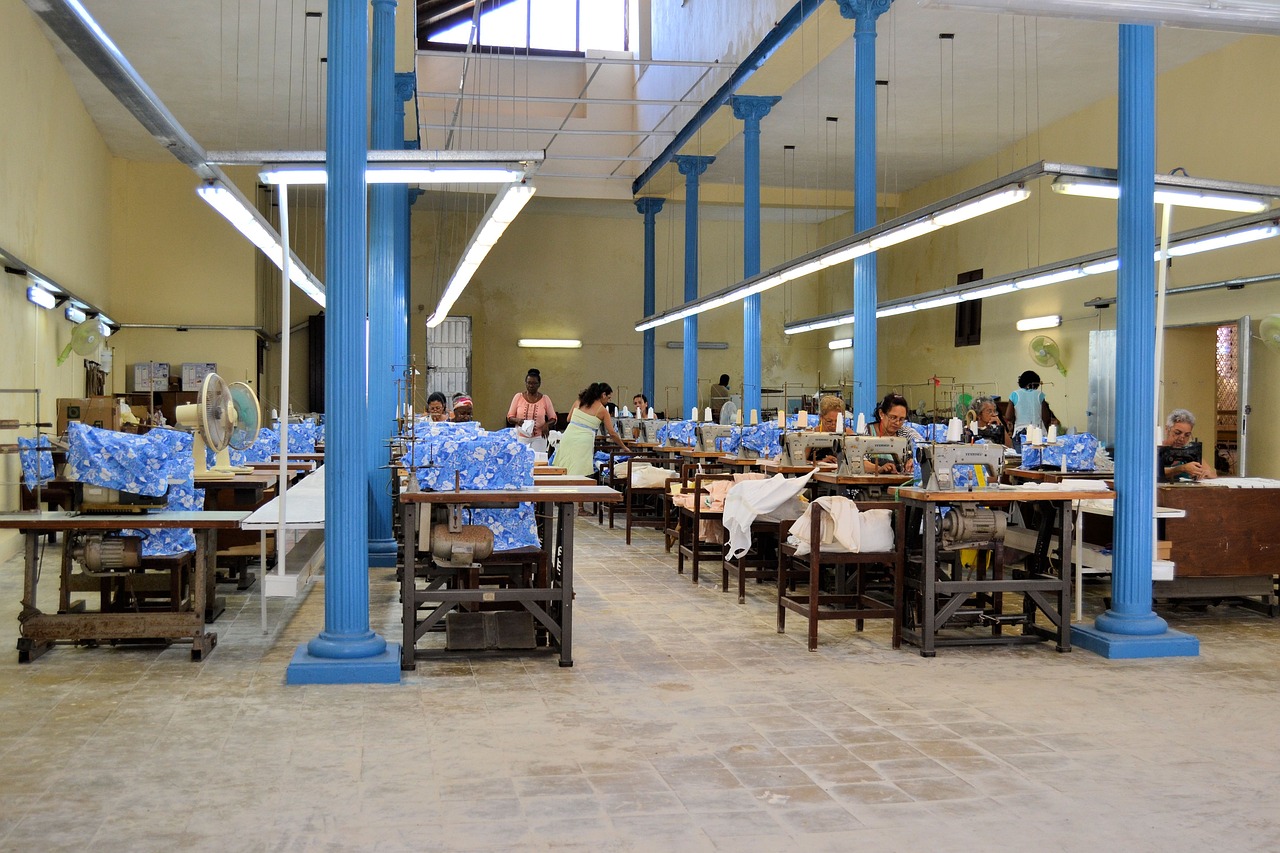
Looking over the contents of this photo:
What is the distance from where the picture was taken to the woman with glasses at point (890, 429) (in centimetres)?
756

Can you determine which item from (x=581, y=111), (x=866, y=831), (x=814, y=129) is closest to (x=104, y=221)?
(x=581, y=111)

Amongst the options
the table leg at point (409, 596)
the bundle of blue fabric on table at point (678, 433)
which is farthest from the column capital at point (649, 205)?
the table leg at point (409, 596)

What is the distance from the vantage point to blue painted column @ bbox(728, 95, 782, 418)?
13.7 metres

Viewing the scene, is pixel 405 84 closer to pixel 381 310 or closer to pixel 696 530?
pixel 381 310

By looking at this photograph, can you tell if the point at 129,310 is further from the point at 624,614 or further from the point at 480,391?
the point at 624,614

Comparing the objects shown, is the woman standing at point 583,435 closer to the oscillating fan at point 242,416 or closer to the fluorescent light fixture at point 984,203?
the fluorescent light fixture at point 984,203

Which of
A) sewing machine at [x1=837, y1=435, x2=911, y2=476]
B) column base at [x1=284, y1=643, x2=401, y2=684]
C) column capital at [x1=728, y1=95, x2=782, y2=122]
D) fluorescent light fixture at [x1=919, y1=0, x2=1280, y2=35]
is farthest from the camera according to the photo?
column capital at [x1=728, y1=95, x2=782, y2=122]

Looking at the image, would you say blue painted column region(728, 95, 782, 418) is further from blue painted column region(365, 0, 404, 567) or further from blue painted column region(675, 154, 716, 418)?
blue painted column region(365, 0, 404, 567)

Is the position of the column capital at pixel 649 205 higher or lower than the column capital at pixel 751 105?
lower

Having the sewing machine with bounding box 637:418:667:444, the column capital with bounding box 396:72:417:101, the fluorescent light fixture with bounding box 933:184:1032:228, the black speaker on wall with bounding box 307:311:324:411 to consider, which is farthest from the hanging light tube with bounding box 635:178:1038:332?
the black speaker on wall with bounding box 307:311:324:411

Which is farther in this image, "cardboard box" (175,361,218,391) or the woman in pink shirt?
"cardboard box" (175,361,218,391)

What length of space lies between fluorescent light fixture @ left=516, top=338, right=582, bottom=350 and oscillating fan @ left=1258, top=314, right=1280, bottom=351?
13400 mm

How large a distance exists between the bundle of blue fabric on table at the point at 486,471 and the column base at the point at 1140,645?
3043mm

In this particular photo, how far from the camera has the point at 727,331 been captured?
22688mm
